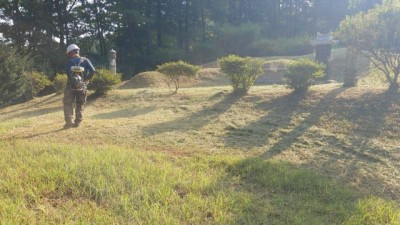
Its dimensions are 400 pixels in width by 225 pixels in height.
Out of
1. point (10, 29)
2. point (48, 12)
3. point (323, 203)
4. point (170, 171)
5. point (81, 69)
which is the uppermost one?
point (48, 12)

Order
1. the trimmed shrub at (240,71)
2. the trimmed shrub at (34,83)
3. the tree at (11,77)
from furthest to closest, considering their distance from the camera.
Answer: the trimmed shrub at (34,83) → the tree at (11,77) → the trimmed shrub at (240,71)

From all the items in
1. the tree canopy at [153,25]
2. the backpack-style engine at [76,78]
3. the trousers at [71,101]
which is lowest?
the trousers at [71,101]

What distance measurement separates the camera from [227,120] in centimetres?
631

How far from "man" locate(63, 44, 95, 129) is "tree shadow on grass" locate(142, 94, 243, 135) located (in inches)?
56.5

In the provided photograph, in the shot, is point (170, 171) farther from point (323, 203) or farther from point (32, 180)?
point (323, 203)

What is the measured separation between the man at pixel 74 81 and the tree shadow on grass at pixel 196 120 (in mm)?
1434

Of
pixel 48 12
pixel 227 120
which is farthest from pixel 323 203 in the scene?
pixel 48 12

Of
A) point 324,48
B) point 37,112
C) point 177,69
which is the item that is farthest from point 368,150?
point 324,48

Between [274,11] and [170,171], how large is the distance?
34564 millimetres

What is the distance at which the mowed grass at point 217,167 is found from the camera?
2725 millimetres

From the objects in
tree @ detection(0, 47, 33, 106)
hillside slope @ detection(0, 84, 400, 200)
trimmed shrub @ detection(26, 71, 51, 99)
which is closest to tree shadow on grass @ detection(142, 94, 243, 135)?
hillside slope @ detection(0, 84, 400, 200)

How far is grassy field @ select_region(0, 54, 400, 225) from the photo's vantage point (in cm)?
272

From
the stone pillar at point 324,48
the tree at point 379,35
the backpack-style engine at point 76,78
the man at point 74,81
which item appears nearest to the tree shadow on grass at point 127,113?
the man at point 74,81

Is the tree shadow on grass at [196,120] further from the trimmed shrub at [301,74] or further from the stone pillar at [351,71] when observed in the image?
the stone pillar at [351,71]
